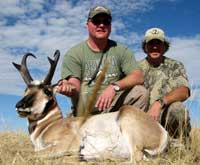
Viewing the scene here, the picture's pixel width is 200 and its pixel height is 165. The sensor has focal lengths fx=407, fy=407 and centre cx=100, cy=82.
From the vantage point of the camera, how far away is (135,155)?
188 inches

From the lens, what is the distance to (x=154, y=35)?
6.88 meters

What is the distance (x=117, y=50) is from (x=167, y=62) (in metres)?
0.96

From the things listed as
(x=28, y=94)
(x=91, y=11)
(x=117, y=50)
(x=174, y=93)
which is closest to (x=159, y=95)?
(x=174, y=93)

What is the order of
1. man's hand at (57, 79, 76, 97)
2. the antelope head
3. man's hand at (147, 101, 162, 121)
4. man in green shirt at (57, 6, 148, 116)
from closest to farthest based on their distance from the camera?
1. the antelope head
2. man's hand at (57, 79, 76, 97)
3. man's hand at (147, 101, 162, 121)
4. man in green shirt at (57, 6, 148, 116)

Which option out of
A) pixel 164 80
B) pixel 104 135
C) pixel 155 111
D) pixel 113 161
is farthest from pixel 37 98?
pixel 164 80

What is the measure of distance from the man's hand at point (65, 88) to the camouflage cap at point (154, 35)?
1.71 metres

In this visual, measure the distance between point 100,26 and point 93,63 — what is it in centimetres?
65

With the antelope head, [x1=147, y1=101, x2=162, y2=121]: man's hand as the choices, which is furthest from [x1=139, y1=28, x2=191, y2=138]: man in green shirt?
the antelope head

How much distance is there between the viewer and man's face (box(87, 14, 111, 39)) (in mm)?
6650

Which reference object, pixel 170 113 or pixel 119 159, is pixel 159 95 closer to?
pixel 170 113

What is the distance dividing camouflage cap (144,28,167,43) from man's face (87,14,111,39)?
2.25 feet

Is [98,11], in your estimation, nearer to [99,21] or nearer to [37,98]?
[99,21]

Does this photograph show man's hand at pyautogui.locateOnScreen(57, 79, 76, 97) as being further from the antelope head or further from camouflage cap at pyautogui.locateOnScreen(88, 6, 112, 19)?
camouflage cap at pyautogui.locateOnScreen(88, 6, 112, 19)

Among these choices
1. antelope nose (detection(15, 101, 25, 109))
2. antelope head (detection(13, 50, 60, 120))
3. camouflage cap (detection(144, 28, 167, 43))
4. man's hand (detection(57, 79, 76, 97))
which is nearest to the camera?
antelope nose (detection(15, 101, 25, 109))
